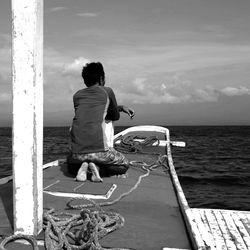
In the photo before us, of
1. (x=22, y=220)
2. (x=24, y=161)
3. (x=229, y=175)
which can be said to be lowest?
(x=229, y=175)

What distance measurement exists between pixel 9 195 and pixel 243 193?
11.5 metres

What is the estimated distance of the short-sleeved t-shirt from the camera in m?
5.75

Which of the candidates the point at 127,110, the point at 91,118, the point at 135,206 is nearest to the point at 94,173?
the point at 91,118

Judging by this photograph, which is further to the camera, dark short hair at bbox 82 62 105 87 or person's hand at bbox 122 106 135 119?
person's hand at bbox 122 106 135 119

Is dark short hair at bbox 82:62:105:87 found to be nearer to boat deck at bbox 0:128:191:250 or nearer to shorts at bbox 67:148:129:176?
shorts at bbox 67:148:129:176

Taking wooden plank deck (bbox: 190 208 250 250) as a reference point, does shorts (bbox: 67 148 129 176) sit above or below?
above

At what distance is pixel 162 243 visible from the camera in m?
3.47

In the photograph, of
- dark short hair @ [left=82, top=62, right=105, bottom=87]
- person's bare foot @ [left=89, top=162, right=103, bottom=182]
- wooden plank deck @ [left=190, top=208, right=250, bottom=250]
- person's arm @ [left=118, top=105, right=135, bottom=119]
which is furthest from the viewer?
person's arm @ [left=118, top=105, right=135, bottom=119]

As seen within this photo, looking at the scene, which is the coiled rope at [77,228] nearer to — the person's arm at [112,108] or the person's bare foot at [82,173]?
the person's bare foot at [82,173]

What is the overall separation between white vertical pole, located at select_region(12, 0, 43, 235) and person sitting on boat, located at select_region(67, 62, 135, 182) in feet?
7.49

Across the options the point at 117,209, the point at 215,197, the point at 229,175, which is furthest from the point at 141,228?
the point at 229,175

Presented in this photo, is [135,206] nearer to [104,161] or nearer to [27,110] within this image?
[104,161]

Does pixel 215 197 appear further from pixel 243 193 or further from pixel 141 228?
pixel 141 228

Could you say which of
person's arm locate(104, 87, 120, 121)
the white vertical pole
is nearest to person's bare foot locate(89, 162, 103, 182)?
person's arm locate(104, 87, 120, 121)
